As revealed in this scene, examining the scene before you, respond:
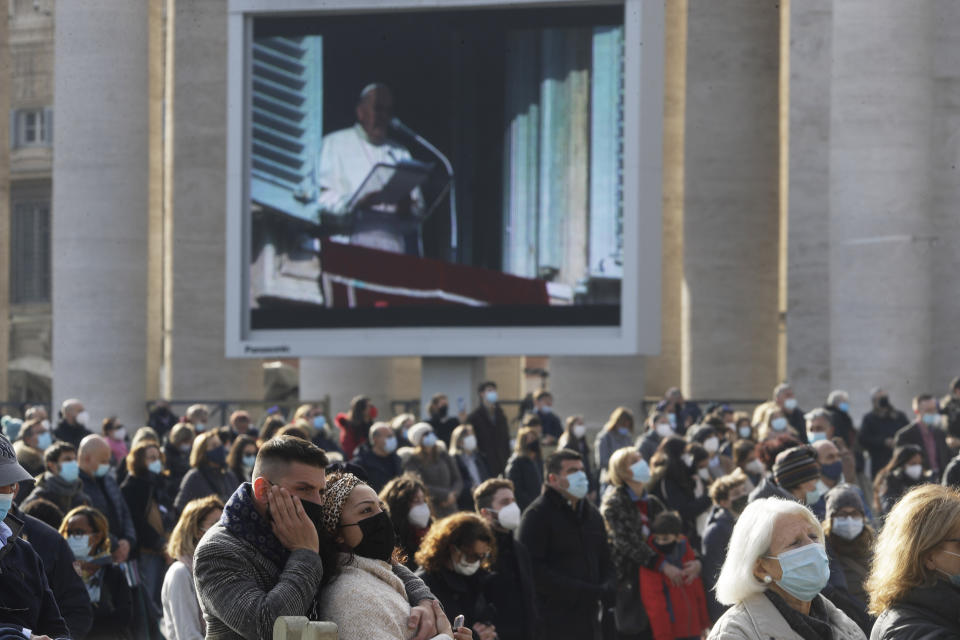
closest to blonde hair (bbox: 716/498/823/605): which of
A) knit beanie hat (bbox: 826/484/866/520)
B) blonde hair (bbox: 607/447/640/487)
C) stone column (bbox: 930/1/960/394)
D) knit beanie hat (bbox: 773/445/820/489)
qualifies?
knit beanie hat (bbox: 826/484/866/520)

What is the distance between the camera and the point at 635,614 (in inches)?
508

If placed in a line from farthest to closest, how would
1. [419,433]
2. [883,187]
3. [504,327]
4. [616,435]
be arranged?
1. [504,327]
2. [883,187]
3. [616,435]
4. [419,433]

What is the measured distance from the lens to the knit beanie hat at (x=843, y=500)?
10.8m

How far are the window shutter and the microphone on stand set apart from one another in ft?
4.19

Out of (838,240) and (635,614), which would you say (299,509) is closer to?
(635,614)

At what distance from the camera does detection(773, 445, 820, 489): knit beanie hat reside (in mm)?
11281

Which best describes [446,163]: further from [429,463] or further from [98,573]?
[98,573]

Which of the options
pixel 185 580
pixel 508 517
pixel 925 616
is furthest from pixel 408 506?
pixel 925 616

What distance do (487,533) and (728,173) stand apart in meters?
27.5

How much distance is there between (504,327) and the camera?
89.6 ft

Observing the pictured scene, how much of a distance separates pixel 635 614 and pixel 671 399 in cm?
1369

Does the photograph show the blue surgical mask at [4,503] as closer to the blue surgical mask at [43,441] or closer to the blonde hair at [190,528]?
the blonde hair at [190,528]

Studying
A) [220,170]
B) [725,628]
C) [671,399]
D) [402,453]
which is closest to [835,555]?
[725,628]

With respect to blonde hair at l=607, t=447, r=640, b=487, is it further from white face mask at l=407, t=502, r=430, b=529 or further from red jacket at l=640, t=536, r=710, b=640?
white face mask at l=407, t=502, r=430, b=529
